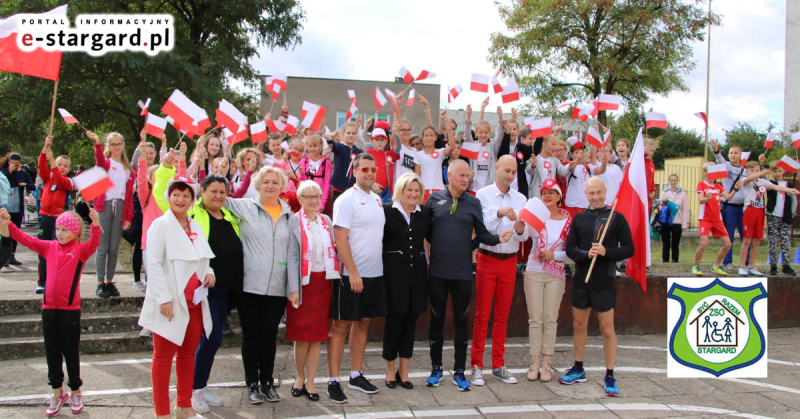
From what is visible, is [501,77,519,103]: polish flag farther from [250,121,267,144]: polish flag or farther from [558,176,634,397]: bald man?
[250,121,267,144]: polish flag

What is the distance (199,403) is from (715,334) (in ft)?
17.0

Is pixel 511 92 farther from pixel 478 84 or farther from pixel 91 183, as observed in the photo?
pixel 91 183

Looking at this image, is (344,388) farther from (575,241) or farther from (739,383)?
(739,383)

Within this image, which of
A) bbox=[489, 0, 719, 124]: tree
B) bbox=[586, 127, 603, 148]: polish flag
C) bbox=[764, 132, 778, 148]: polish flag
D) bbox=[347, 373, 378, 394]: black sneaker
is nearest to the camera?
bbox=[347, 373, 378, 394]: black sneaker

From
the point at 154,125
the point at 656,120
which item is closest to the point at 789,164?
the point at 656,120

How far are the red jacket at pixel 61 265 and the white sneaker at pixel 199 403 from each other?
123 centimetres

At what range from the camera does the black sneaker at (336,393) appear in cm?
497

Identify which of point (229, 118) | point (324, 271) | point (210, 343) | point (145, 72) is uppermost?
point (145, 72)

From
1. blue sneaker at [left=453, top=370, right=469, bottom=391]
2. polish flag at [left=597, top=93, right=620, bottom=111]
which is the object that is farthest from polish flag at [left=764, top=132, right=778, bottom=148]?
blue sneaker at [left=453, top=370, right=469, bottom=391]

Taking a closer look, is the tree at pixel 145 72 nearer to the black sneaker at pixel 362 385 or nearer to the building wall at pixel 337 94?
the black sneaker at pixel 362 385

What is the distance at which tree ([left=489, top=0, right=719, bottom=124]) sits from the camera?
20891 millimetres

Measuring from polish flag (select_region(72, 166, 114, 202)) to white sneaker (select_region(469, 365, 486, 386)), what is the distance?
3.78 m

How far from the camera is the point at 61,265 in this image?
4.71 meters

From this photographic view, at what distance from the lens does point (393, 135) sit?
24.2 feet
